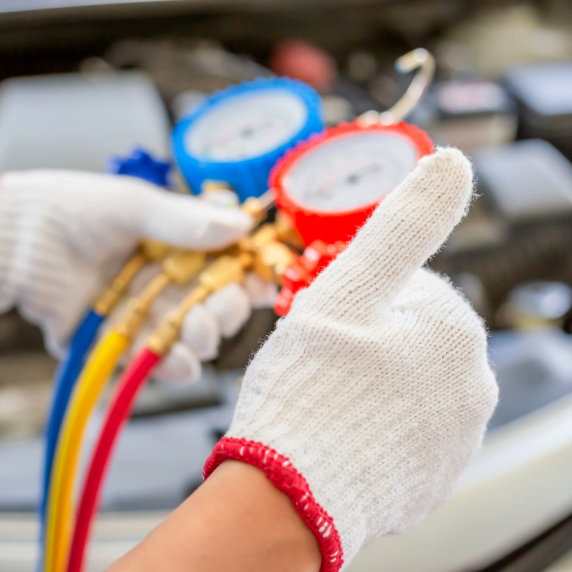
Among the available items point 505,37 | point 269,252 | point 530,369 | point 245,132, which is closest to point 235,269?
point 269,252

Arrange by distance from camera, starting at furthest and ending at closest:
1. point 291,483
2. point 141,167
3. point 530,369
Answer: point 530,369, point 141,167, point 291,483

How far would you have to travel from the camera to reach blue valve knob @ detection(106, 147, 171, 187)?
50cm

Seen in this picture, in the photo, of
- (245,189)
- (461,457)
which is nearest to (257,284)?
(245,189)

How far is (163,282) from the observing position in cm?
42

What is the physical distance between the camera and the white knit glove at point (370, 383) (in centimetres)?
27

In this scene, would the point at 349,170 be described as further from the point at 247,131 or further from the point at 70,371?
the point at 70,371

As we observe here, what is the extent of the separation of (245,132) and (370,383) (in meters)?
0.29

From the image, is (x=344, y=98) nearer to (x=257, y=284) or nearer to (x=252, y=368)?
(x=257, y=284)

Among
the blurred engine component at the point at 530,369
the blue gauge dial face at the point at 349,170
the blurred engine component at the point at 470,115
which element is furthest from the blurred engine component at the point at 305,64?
the blue gauge dial face at the point at 349,170

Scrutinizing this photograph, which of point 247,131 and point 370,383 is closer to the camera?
point 370,383

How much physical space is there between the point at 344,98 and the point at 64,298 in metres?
0.78

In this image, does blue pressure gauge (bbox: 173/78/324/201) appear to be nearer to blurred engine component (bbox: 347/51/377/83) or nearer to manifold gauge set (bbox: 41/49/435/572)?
manifold gauge set (bbox: 41/49/435/572)

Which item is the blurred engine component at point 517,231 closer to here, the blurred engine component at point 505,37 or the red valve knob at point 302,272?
the red valve knob at point 302,272

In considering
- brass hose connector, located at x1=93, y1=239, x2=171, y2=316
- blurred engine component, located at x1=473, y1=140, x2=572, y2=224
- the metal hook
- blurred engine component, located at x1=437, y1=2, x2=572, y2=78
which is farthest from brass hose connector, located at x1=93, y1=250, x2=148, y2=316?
blurred engine component, located at x1=437, y1=2, x2=572, y2=78
